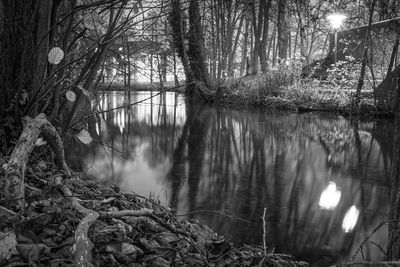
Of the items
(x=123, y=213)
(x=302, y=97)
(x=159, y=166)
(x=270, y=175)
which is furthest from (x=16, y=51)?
(x=302, y=97)

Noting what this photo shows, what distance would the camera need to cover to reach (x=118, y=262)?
1.91 m

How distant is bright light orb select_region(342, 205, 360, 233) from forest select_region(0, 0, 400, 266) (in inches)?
1.0

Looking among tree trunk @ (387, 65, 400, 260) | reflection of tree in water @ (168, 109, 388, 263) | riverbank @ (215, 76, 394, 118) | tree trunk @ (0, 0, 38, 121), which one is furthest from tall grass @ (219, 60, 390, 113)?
tree trunk @ (0, 0, 38, 121)

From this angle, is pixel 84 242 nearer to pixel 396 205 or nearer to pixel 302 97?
pixel 396 205

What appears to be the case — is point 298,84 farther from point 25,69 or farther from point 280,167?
point 25,69

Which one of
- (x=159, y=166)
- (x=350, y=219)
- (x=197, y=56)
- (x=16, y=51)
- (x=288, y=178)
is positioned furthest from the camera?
(x=197, y=56)

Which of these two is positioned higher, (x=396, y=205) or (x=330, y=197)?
(x=396, y=205)

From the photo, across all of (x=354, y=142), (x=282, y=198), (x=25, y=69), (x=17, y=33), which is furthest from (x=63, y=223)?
(x=354, y=142)

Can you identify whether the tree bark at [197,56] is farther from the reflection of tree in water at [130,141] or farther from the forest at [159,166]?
the forest at [159,166]

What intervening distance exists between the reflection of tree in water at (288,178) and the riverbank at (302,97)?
142cm

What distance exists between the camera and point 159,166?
6832 millimetres

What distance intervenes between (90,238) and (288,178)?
4.60 meters

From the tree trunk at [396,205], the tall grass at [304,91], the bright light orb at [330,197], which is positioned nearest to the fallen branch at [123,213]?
the tree trunk at [396,205]

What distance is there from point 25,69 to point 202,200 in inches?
95.0
